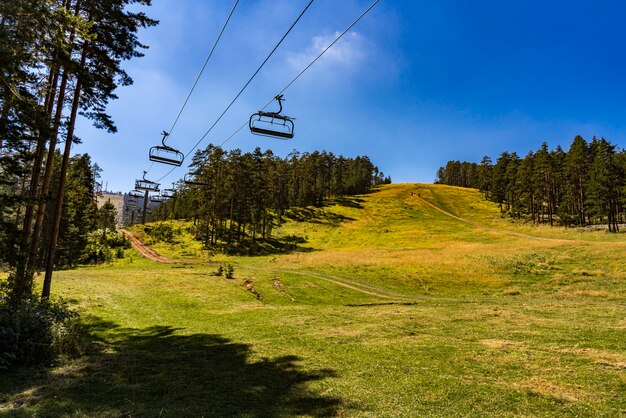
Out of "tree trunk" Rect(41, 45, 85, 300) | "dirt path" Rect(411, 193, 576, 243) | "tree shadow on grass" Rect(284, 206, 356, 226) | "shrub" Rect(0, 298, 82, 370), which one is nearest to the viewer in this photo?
"shrub" Rect(0, 298, 82, 370)

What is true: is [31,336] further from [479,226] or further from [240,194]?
[479,226]

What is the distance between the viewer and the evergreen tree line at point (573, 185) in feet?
224

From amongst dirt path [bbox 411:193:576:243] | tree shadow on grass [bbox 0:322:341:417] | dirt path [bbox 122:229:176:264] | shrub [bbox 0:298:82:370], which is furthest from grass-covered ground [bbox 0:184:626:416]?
dirt path [bbox 411:193:576:243]

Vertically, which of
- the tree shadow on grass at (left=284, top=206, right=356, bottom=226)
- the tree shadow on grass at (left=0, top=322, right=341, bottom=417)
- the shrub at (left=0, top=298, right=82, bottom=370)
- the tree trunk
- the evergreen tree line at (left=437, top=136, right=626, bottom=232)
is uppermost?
the evergreen tree line at (left=437, top=136, right=626, bottom=232)

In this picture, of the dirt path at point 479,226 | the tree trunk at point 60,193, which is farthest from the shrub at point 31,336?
the dirt path at point 479,226

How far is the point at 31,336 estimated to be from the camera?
11445 mm

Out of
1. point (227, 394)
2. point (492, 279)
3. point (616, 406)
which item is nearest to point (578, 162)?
point (492, 279)

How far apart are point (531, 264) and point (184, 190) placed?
10743cm

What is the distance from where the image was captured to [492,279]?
39.2 m

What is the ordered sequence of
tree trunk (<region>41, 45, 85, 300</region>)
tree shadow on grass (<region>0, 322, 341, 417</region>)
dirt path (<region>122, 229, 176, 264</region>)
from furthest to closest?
dirt path (<region>122, 229, 176, 264</region>) < tree trunk (<region>41, 45, 85, 300</region>) < tree shadow on grass (<region>0, 322, 341, 417</region>)

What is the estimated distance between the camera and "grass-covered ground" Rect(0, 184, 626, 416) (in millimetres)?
8594

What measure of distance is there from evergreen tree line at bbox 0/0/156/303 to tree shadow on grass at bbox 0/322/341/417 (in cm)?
621

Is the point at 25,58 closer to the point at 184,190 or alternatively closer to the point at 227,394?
the point at 227,394

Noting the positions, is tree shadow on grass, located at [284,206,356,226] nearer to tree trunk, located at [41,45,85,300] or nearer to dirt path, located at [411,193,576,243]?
dirt path, located at [411,193,576,243]
